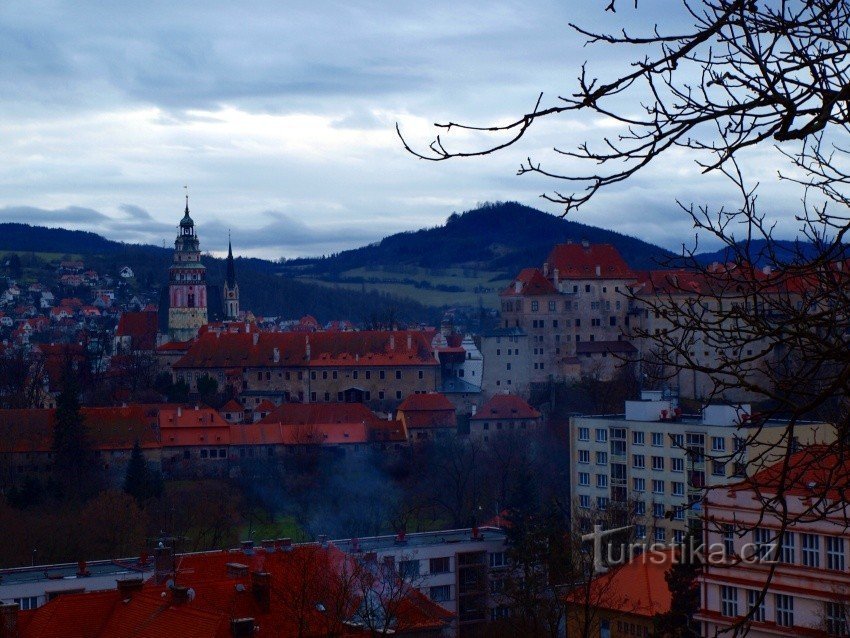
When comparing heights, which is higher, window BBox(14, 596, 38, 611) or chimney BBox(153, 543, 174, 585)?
A: chimney BBox(153, 543, 174, 585)

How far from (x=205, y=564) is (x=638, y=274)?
163 ft

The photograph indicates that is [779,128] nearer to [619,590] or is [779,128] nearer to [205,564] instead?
[619,590]

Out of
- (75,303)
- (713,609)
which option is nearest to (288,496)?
(713,609)

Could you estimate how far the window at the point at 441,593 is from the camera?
31438 millimetres

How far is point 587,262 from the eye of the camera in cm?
7131

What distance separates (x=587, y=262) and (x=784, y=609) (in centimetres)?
5463

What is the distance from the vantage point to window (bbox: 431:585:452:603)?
3144cm

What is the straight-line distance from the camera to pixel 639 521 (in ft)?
119

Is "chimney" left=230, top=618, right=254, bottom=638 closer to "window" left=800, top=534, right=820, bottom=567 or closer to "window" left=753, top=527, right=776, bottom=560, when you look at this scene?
"window" left=753, top=527, right=776, bottom=560

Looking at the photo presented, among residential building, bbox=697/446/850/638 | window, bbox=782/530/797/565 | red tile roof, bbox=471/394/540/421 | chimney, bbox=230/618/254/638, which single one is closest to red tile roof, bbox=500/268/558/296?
red tile roof, bbox=471/394/540/421

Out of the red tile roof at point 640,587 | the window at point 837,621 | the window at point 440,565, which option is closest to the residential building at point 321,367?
the window at point 440,565

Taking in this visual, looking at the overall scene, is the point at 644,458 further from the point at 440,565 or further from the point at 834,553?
the point at 834,553

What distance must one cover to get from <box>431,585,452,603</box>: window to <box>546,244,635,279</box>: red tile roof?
128 feet

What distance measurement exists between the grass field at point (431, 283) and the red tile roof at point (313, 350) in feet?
240
